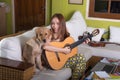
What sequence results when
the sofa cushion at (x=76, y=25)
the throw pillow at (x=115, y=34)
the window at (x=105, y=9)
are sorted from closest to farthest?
the sofa cushion at (x=76, y=25) < the throw pillow at (x=115, y=34) < the window at (x=105, y=9)

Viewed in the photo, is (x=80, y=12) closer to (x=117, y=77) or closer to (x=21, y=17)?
(x=21, y=17)

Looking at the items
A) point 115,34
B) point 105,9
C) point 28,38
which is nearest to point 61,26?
point 28,38

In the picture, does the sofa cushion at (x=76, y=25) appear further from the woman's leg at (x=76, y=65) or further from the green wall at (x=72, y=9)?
the woman's leg at (x=76, y=65)

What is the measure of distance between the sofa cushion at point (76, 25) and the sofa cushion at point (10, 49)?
1.41 m

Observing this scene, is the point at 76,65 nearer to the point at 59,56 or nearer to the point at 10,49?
the point at 59,56

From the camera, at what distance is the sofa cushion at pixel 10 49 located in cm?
204

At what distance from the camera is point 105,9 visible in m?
3.92

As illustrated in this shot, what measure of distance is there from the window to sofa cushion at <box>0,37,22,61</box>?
2.28 metres

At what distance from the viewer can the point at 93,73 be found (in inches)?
85.2

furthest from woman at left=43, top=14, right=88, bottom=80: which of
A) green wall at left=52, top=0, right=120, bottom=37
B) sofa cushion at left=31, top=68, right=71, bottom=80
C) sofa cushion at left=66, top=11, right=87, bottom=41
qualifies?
green wall at left=52, top=0, right=120, bottom=37

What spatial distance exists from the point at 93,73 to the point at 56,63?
44 centimetres

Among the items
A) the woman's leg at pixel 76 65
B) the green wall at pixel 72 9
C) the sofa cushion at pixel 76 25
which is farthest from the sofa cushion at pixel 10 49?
the green wall at pixel 72 9

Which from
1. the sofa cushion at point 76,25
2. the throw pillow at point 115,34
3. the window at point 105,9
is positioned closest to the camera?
the sofa cushion at point 76,25

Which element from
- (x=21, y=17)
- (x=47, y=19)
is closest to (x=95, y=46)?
(x=47, y=19)
